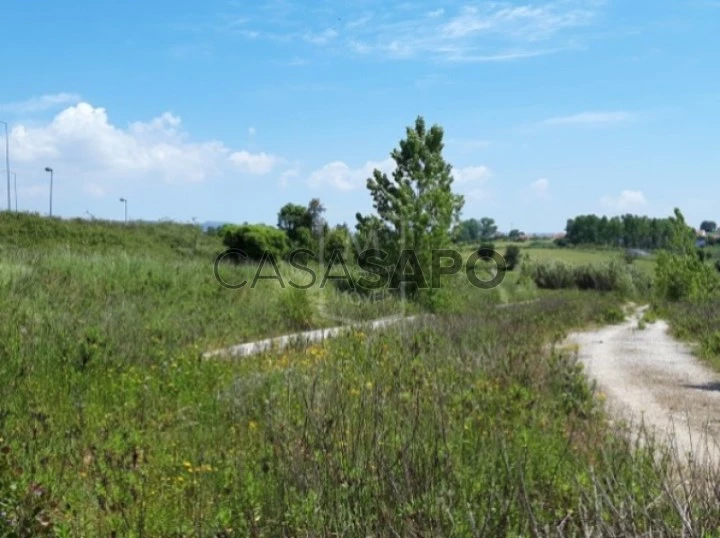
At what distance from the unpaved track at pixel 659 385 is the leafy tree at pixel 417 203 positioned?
403 centimetres

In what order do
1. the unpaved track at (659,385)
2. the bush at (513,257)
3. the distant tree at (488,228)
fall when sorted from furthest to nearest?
the distant tree at (488,228), the bush at (513,257), the unpaved track at (659,385)

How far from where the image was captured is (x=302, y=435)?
4.51 metres

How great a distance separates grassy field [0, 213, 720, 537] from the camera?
3777mm

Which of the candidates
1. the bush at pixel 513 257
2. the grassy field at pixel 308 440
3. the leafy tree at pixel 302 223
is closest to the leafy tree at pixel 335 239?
the leafy tree at pixel 302 223

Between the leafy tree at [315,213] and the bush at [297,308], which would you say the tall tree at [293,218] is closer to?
the leafy tree at [315,213]

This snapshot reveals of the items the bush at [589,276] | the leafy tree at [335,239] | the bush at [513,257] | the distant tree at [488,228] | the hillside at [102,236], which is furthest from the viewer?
the distant tree at [488,228]

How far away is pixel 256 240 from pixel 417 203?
1523cm

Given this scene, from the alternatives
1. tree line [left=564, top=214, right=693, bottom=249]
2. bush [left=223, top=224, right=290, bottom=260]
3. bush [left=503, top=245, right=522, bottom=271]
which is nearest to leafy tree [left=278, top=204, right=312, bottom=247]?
bush [left=223, top=224, right=290, bottom=260]

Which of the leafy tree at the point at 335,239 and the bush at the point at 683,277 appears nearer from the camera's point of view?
the bush at the point at 683,277

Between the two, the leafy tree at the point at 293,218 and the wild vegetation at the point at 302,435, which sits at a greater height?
the leafy tree at the point at 293,218

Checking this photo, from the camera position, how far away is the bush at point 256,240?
32.9m

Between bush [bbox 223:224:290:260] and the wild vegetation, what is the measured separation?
1663 cm

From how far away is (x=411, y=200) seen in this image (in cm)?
1936

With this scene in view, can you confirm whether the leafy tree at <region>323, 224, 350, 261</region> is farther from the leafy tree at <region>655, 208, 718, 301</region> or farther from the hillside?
the leafy tree at <region>655, 208, 718, 301</region>
